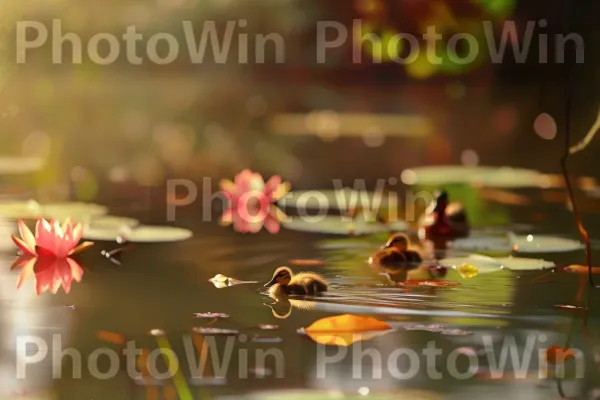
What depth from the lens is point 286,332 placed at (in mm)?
3117

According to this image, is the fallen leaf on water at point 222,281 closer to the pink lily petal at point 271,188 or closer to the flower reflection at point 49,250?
the flower reflection at point 49,250

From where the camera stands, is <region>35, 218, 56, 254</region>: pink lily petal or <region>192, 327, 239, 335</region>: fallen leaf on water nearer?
<region>192, 327, 239, 335</region>: fallen leaf on water

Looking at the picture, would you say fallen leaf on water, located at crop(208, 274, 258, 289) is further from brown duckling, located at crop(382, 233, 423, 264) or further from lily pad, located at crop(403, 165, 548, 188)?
lily pad, located at crop(403, 165, 548, 188)

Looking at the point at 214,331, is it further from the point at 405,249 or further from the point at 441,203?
the point at 441,203

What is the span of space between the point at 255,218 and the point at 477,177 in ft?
7.25

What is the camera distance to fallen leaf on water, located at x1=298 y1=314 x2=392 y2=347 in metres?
3.10

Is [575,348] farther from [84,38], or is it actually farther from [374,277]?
[84,38]

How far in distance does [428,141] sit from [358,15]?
1.51m

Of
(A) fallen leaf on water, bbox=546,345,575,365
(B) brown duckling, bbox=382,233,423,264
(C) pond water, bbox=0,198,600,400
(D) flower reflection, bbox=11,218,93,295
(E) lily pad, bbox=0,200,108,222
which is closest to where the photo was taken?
(C) pond water, bbox=0,198,600,400

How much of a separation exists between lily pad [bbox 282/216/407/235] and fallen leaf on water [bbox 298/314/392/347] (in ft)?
6.58

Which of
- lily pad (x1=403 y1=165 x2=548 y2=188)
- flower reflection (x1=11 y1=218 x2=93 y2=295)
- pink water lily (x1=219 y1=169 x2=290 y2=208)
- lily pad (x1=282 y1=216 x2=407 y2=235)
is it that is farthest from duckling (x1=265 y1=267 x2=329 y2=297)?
lily pad (x1=403 y1=165 x2=548 y2=188)

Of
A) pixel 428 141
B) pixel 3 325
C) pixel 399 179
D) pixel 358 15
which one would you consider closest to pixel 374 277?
pixel 3 325

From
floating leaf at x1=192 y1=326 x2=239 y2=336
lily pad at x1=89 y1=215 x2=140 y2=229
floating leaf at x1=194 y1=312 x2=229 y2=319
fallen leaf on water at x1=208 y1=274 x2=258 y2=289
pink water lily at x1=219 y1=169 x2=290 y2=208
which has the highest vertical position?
pink water lily at x1=219 y1=169 x2=290 y2=208

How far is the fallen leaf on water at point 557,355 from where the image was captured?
9.44 feet
